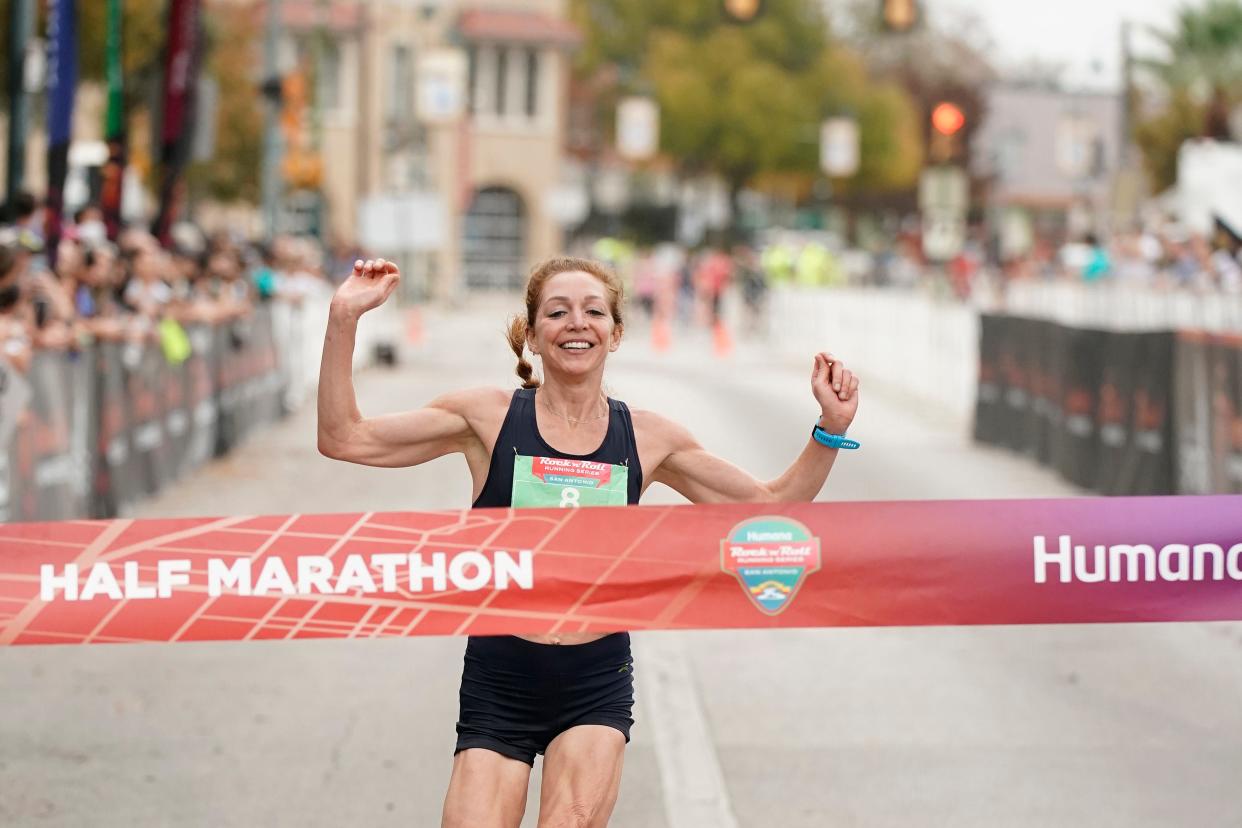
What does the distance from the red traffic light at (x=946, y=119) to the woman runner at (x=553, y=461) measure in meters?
19.8

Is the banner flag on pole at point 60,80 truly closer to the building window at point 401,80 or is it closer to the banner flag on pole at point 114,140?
the banner flag on pole at point 114,140

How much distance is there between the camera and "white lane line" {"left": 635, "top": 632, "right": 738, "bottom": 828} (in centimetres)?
686

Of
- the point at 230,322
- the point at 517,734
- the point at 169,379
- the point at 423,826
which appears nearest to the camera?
the point at 517,734

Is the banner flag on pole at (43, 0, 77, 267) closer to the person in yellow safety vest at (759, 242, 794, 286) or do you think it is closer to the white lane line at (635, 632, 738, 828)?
the white lane line at (635, 632, 738, 828)

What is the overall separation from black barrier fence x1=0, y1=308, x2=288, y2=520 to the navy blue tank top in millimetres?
6333

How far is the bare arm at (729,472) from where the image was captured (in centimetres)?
505

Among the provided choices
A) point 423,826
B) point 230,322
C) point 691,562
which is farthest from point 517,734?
point 230,322

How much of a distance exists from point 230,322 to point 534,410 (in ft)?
49.2

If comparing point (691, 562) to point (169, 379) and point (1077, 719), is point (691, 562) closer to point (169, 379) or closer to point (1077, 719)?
point (1077, 719)

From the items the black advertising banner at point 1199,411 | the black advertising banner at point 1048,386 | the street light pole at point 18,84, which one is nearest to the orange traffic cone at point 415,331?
the black advertising banner at point 1048,386

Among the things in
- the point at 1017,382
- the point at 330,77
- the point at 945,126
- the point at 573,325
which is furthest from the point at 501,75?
the point at 573,325

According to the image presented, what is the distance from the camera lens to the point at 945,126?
24.7 metres

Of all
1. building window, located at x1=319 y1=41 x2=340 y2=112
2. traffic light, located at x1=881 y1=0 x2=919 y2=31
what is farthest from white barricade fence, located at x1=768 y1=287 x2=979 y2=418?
building window, located at x1=319 y1=41 x2=340 y2=112

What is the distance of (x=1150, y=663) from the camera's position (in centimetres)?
989
